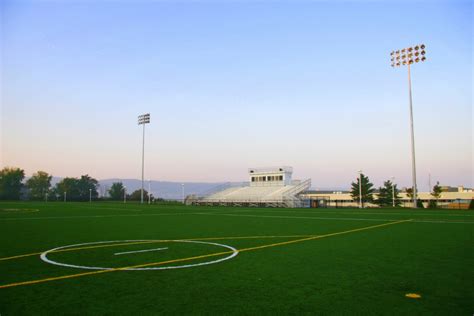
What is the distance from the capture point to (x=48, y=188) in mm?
115875

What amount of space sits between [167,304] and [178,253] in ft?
12.1

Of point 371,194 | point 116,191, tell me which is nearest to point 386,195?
point 371,194

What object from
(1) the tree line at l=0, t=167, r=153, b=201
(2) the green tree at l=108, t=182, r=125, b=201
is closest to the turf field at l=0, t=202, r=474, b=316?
(1) the tree line at l=0, t=167, r=153, b=201

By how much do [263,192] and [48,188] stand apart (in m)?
84.9

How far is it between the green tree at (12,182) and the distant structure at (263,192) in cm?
6491

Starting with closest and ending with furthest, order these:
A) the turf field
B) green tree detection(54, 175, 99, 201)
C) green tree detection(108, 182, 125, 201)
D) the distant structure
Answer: the turf field < the distant structure < green tree detection(54, 175, 99, 201) < green tree detection(108, 182, 125, 201)

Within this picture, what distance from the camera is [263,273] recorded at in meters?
6.17

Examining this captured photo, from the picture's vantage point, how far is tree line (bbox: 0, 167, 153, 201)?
10056 cm

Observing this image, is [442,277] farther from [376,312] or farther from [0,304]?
[0,304]

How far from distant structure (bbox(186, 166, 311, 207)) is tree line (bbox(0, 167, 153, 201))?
126 feet

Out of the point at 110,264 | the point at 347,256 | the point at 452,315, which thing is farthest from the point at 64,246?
the point at 452,315

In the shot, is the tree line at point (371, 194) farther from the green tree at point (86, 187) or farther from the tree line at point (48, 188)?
the green tree at point (86, 187)

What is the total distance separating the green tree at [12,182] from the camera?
101 metres

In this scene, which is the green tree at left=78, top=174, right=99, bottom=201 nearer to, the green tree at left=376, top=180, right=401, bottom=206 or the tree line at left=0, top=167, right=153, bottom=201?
the tree line at left=0, top=167, right=153, bottom=201
